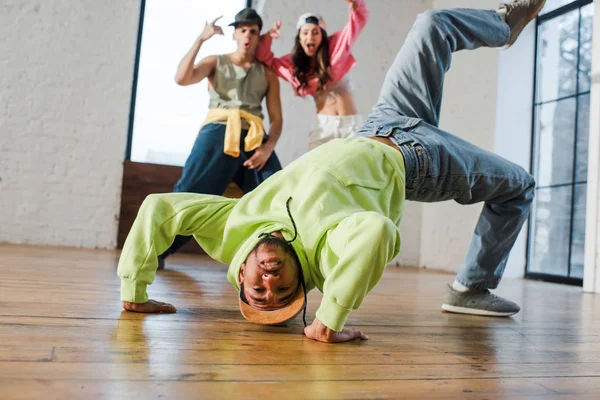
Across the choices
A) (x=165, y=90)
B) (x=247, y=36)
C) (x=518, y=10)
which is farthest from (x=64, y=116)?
(x=518, y=10)

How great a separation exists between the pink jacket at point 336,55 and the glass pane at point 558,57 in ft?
6.61

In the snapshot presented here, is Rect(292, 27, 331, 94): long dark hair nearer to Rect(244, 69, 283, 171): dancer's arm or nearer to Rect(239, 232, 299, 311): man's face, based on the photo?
Rect(244, 69, 283, 171): dancer's arm

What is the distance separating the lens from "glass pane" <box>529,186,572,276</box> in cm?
457

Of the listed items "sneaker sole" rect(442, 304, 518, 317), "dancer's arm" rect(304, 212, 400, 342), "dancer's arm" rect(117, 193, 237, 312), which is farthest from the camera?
"sneaker sole" rect(442, 304, 518, 317)

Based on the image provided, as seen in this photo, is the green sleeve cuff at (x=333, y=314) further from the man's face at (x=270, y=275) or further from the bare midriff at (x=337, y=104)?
the bare midriff at (x=337, y=104)

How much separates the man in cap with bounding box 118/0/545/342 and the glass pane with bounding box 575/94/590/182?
2.59 metres

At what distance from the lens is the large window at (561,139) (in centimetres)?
448

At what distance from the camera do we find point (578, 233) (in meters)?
4.45

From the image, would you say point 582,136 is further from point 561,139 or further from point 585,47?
point 585,47

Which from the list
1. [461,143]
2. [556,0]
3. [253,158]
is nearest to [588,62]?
[556,0]

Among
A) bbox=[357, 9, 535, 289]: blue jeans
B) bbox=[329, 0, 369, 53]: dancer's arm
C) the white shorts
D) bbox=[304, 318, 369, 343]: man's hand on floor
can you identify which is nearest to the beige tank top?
the white shorts

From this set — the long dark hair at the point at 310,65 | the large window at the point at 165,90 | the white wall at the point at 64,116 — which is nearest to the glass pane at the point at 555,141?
the long dark hair at the point at 310,65

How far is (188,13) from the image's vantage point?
5.46m

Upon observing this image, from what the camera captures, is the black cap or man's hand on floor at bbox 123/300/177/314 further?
the black cap
